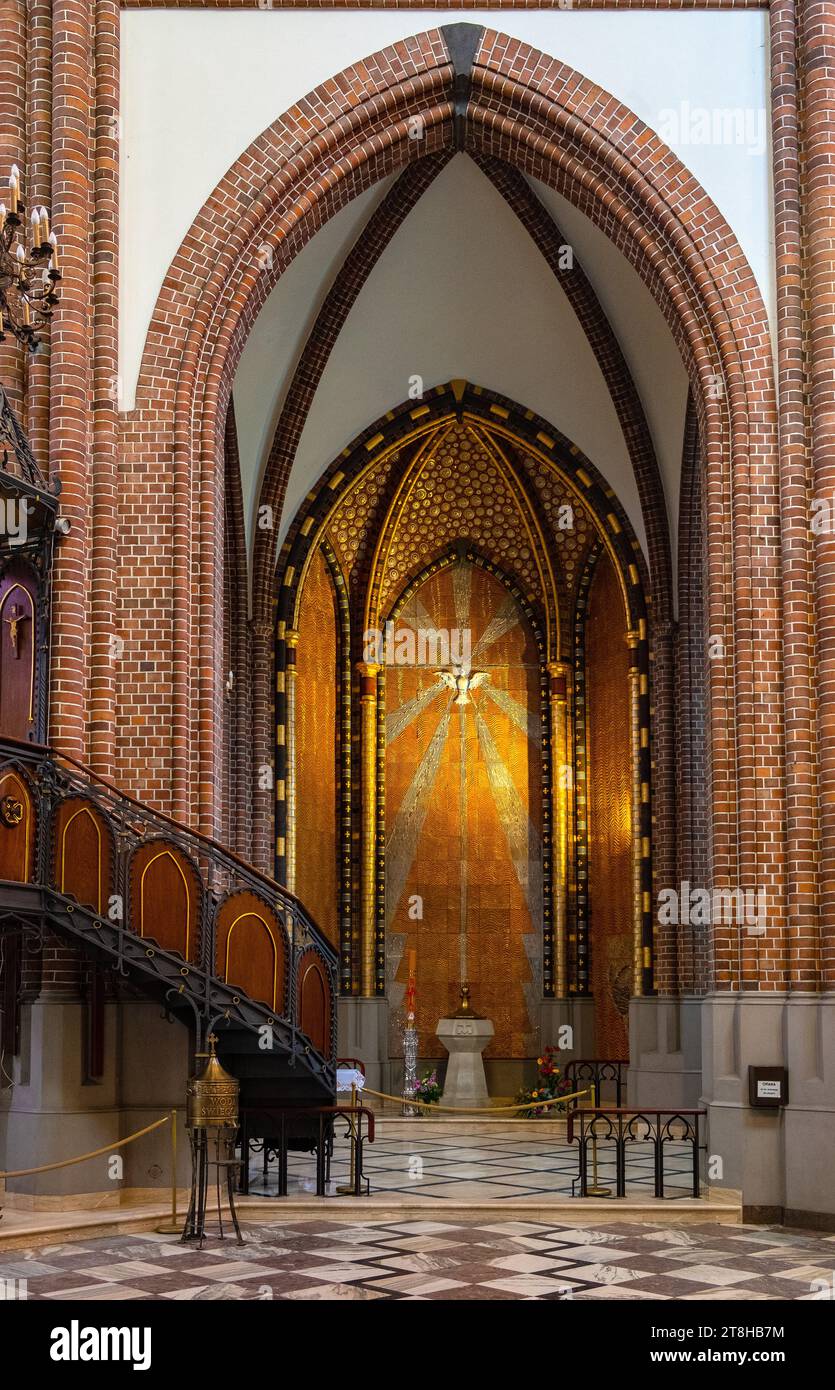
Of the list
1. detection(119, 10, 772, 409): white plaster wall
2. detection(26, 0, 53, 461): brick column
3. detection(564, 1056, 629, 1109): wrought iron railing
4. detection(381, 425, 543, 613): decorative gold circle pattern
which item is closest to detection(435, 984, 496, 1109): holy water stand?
detection(564, 1056, 629, 1109): wrought iron railing

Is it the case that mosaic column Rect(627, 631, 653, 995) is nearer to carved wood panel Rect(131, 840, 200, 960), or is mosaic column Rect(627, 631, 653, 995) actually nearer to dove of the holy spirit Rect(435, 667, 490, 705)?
dove of the holy spirit Rect(435, 667, 490, 705)

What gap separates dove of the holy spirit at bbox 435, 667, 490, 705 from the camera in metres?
21.4

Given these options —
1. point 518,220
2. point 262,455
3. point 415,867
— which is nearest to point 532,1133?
point 415,867

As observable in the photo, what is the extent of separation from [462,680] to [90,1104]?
36.4ft

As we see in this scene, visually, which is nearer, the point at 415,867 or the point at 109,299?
the point at 109,299

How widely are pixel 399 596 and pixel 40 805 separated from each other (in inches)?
459

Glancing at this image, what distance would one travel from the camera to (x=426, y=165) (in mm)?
15859

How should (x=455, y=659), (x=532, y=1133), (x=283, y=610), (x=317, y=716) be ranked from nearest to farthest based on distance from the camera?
(x=532, y=1133) < (x=283, y=610) < (x=317, y=716) < (x=455, y=659)

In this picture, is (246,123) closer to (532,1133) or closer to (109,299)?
(109,299)

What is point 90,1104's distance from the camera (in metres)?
11.2

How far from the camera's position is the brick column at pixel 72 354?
11.6 meters

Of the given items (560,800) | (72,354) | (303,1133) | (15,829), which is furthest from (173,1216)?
(560,800)

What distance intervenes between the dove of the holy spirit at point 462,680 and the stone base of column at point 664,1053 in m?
5.52

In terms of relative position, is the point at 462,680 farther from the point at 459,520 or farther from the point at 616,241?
the point at 616,241
